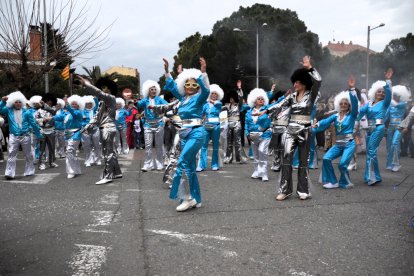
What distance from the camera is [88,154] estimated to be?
11.6 metres

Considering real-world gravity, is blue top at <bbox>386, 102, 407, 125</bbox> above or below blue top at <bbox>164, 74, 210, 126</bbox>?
below

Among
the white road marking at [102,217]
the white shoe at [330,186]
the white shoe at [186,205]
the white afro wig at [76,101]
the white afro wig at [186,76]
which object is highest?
the white afro wig at [186,76]

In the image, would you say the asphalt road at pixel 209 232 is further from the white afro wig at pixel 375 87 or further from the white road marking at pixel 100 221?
the white afro wig at pixel 375 87

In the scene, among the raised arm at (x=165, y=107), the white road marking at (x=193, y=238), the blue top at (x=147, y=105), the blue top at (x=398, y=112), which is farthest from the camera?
the blue top at (x=398, y=112)

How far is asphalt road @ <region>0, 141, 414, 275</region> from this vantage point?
367cm

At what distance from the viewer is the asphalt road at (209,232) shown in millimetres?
3666

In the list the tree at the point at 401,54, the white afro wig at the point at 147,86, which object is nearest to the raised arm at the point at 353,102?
the white afro wig at the point at 147,86

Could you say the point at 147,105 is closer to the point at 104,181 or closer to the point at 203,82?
the point at 104,181

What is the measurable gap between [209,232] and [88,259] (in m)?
1.45

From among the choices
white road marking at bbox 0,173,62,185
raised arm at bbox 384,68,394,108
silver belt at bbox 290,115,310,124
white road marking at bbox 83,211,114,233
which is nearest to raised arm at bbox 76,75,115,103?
white road marking at bbox 0,173,62,185

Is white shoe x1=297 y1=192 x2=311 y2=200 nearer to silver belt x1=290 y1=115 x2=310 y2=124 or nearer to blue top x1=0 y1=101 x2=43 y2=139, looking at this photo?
silver belt x1=290 y1=115 x2=310 y2=124

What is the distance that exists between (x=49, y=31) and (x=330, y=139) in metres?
9.77

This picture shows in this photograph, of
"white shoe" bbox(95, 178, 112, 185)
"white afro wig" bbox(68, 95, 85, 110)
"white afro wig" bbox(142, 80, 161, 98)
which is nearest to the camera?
"white shoe" bbox(95, 178, 112, 185)

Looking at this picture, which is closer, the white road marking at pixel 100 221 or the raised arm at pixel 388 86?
the white road marking at pixel 100 221
